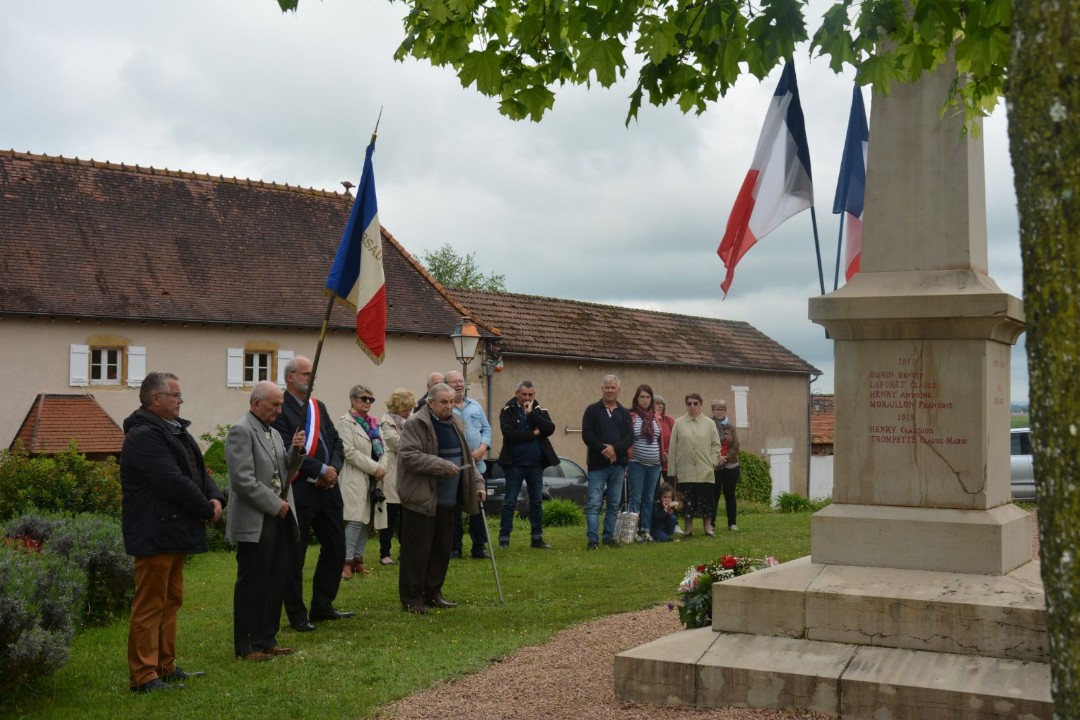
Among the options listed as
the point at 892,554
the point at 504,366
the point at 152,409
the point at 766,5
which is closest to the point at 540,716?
the point at 892,554

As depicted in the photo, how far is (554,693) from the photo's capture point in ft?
20.3

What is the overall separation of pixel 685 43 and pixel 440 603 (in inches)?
210

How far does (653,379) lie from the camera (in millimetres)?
32906

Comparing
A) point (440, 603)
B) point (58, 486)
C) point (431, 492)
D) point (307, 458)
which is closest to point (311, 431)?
point (307, 458)

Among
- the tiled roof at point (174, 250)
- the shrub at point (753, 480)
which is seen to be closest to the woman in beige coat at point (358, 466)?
the tiled roof at point (174, 250)

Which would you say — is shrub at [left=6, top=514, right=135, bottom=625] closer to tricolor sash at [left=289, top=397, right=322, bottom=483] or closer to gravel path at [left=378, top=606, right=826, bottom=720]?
tricolor sash at [left=289, top=397, right=322, bottom=483]

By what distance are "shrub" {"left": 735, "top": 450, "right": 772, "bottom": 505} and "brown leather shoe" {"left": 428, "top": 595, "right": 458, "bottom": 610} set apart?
24202mm

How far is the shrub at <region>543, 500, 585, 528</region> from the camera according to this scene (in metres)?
18.1

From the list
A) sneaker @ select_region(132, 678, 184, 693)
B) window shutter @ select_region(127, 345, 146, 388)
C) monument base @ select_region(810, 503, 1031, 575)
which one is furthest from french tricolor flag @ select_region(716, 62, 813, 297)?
window shutter @ select_region(127, 345, 146, 388)

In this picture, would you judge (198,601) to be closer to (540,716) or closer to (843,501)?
(540,716)

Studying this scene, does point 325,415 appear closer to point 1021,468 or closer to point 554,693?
point 554,693

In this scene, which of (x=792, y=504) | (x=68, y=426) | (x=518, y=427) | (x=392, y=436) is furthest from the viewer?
(x=68, y=426)

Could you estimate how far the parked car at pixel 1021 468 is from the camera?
2070 centimetres

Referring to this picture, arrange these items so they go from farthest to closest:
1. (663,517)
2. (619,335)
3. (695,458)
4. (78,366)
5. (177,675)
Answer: (619,335)
(78,366)
(663,517)
(695,458)
(177,675)
